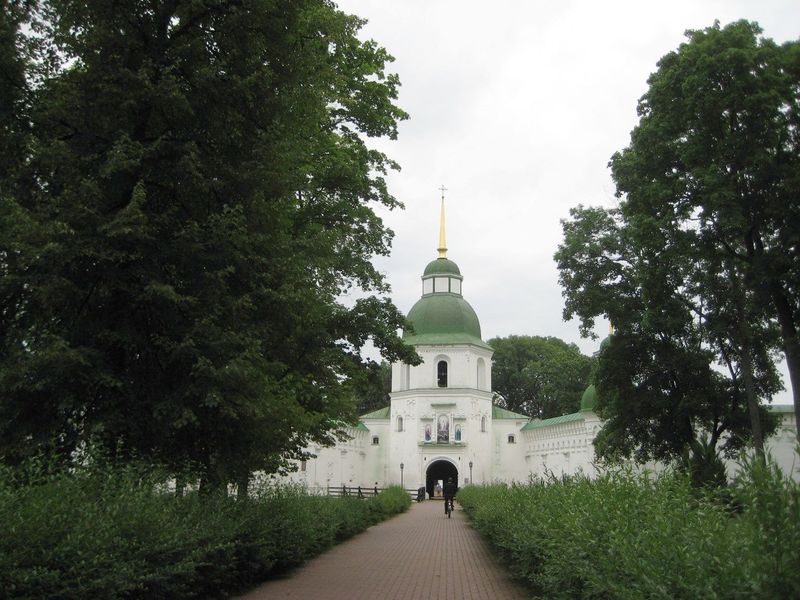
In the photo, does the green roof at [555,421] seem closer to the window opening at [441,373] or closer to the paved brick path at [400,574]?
the window opening at [441,373]

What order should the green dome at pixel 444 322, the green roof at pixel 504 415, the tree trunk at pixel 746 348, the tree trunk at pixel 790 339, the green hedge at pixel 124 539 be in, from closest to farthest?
the green hedge at pixel 124 539, the tree trunk at pixel 790 339, the tree trunk at pixel 746 348, the green dome at pixel 444 322, the green roof at pixel 504 415

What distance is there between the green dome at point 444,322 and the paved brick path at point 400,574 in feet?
130

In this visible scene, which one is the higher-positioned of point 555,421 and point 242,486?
point 555,421

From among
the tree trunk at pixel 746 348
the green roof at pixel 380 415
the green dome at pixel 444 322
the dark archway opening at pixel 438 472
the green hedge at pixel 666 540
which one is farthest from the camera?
the green roof at pixel 380 415

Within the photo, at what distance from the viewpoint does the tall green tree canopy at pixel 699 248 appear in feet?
68.4

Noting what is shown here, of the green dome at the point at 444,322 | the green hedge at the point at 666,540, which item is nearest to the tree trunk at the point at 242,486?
the green hedge at the point at 666,540

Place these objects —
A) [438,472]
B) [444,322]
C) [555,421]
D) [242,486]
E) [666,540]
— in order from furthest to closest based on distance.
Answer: [444,322], [438,472], [555,421], [242,486], [666,540]

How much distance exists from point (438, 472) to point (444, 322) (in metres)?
11.8

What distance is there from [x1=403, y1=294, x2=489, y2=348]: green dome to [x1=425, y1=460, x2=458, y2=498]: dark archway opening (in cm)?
938

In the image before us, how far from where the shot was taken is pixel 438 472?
60469 mm

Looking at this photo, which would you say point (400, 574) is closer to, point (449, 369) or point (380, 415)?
point (449, 369)

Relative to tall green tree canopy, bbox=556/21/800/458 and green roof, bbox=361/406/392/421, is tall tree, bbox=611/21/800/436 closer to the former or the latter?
tall green tree canopy, bbox=556/21/800/458

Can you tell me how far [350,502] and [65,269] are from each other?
13691 millimetres

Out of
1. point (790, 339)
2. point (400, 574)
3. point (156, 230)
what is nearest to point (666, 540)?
point (156, 230)
